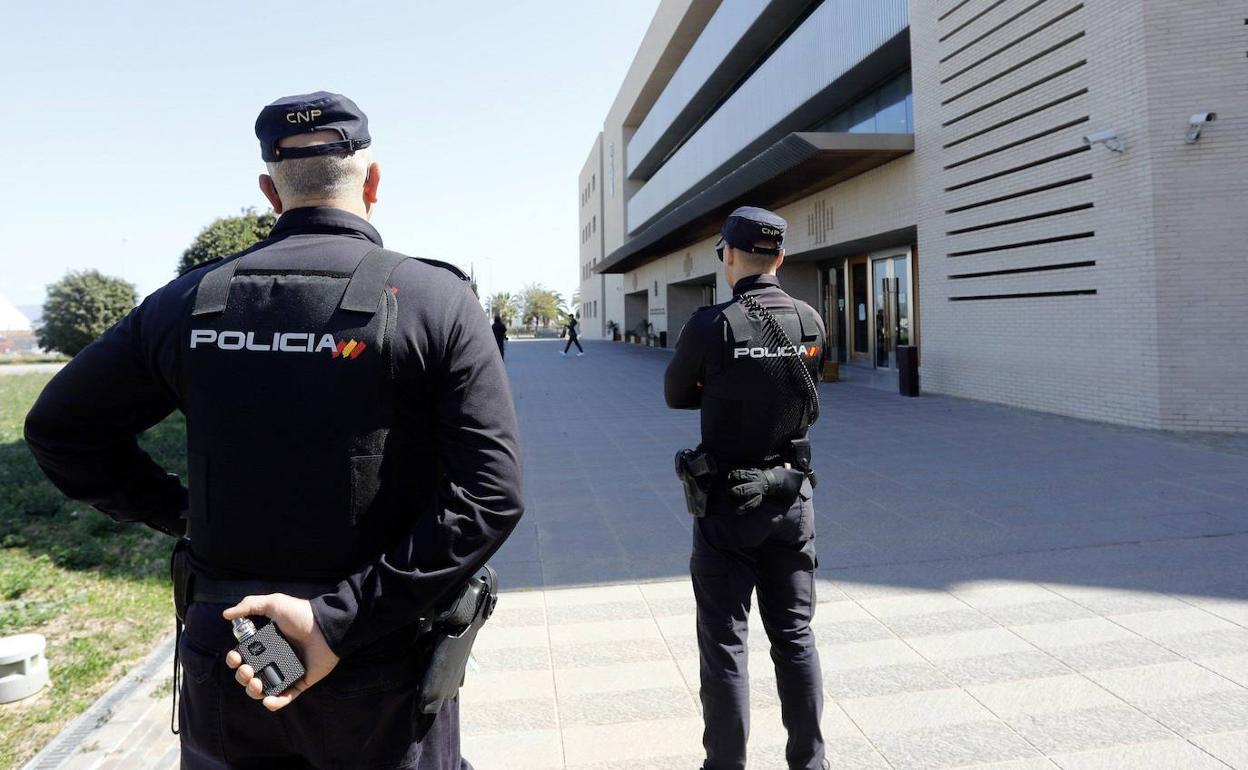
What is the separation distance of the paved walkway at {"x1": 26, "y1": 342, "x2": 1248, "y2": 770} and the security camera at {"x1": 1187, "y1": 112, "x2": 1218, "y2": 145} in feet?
12.5

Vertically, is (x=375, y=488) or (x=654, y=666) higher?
(x=375, y=488)

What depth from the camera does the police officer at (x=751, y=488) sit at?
2.61 metres

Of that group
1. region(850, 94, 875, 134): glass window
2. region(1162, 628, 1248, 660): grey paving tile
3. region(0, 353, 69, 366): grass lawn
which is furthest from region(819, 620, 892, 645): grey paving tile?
region(0, 353, 69, 366): grass lawn

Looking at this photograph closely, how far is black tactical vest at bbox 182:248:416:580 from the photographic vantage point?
1551 mm

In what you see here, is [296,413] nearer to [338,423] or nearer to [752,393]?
[338,423]

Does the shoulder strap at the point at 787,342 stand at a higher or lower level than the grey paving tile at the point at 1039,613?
higher

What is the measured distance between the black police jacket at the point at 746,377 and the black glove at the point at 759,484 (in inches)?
4.0

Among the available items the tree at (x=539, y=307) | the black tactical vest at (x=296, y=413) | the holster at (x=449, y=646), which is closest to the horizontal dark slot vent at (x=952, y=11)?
the black tactical vest at (x=296, y=413)

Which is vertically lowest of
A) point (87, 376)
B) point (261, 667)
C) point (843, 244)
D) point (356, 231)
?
point (261, 667)

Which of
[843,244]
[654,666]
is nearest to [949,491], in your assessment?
[654,666]

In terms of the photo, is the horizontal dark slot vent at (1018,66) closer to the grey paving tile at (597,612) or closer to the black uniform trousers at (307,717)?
the grey paving tile at (597,612)

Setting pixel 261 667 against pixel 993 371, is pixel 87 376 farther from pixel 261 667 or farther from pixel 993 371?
pixel 993 371

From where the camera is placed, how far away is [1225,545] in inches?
208

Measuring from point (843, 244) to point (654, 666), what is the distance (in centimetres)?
1503
